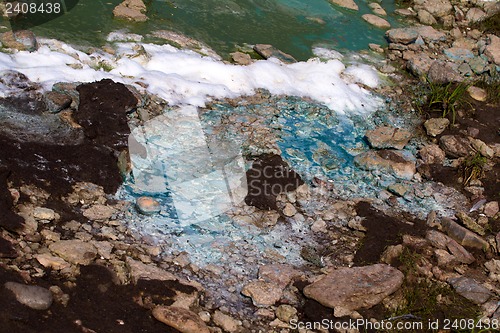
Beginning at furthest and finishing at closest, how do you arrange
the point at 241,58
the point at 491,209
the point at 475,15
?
1. the point at 475,15
2. the point at 241,58
3. the point at 491,209

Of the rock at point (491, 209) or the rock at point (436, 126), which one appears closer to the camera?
the rock at point (491, 209)

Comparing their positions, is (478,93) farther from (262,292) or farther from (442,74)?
(262,292)

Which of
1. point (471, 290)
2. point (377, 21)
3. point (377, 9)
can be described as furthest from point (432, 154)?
point (377, 9)

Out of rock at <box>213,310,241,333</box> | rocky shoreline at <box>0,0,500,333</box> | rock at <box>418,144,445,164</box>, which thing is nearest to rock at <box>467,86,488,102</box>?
rocky shoreline at <box>0,0,500,333</box>

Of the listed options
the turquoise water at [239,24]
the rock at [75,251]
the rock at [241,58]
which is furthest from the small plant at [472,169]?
the rock at [75,251]

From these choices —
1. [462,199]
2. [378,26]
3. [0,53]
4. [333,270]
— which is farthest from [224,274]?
[378,26]

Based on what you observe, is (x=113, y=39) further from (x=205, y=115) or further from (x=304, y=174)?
(x=304, y=174)

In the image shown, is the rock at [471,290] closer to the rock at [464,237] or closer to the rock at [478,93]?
the rock at [464,237]
